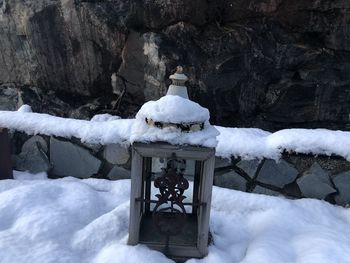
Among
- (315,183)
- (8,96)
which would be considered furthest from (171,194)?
(8,96)

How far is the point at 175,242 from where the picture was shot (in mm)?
2355

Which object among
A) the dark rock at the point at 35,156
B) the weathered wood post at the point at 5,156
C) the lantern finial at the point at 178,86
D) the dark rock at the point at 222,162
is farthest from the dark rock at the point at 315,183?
the weathered wood post at the point at 5,156

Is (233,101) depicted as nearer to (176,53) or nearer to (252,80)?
(252,80)

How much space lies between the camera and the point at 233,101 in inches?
209

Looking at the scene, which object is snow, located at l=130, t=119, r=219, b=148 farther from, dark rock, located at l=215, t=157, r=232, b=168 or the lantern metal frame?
dark rock, located at l=215, t=157, r=232, b=168

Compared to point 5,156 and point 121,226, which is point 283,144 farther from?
point 5,156

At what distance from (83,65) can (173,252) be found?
3631 millimetres

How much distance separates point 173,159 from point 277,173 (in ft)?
4.37

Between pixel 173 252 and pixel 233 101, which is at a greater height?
pixel 233 101

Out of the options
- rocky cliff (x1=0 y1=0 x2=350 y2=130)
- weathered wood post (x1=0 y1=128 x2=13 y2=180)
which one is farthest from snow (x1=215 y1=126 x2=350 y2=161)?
rocky cliff (x1=0 y1=0 x2=350 y2=130)

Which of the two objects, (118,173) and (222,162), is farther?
(118,173)

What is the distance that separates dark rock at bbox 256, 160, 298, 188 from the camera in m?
3.14

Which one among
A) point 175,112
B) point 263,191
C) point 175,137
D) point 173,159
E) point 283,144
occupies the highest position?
point 175,112

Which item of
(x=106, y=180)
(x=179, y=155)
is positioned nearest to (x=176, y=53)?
(x=106, y=180)
